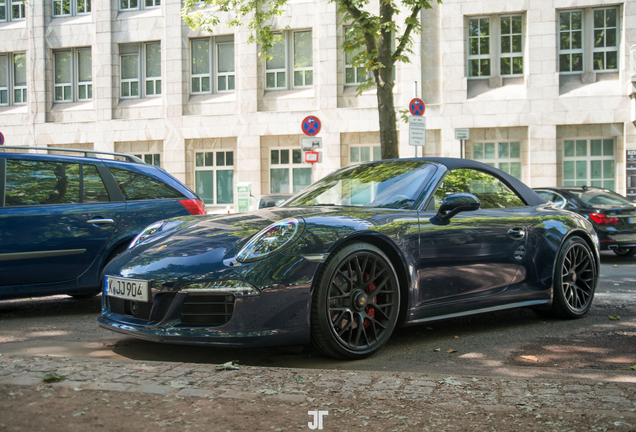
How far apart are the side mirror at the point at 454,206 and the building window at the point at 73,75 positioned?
24689mm

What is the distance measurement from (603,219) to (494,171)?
7.78m

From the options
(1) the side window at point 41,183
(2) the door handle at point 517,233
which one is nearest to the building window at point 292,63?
(1) the side window at point 41,183

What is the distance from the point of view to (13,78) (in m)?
27.6

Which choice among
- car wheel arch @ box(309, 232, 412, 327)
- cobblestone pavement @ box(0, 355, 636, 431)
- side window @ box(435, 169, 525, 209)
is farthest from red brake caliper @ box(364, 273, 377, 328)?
side window @ box(435, 169, 525, 209)

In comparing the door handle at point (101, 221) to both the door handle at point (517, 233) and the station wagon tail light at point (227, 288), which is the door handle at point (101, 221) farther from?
the door handle at point (517, 233)

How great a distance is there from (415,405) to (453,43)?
70.8ft

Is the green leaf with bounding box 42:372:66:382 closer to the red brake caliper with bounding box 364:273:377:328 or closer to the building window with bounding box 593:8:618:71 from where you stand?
the red brake caliper with bounding box 364:273:377:328

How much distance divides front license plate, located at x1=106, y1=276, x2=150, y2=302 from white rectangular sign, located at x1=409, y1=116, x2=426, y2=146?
34.4 feet

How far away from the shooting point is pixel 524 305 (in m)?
5.42

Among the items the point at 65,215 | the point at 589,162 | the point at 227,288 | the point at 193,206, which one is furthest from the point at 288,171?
the point at 227,288

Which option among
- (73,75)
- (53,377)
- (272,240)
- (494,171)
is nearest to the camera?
(53,377)

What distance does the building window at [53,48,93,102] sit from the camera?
26.9 m

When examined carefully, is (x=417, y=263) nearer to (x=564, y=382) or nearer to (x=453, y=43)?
(x=564, y=382)

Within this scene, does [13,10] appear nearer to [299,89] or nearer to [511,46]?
[299,89]
